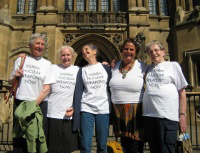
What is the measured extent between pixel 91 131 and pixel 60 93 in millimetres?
683

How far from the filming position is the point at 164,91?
8.86ft

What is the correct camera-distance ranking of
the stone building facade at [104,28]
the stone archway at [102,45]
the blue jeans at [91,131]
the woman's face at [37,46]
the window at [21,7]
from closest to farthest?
the blue jeans at [91,131] < the woman's face at [37,46] < the stone building facade at [104,28] < the stone archway at [102,45] < the window at [21,7]

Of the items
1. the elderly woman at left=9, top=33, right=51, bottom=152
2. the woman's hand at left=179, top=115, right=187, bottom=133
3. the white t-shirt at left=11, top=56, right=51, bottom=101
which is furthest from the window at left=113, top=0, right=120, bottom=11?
the woman's hand at left=179, top=115, right=187, bottom=133

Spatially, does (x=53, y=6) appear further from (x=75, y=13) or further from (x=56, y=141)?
(x=56, y=141)

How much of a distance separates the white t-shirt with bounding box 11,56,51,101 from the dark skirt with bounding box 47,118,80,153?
47 cm

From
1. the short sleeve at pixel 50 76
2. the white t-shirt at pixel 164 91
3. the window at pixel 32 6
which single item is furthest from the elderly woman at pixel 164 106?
the window at pixel 32 6

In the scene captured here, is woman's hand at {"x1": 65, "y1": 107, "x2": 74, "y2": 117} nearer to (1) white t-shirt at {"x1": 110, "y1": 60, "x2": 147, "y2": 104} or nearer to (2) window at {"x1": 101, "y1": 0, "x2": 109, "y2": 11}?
(1) white t-shirt at {"x1": 110, "y1": 60, "x2": 147, "y2": 104}

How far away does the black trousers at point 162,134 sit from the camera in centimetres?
263

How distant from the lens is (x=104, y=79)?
9.91ft

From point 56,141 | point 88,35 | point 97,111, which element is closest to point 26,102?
point 56,141

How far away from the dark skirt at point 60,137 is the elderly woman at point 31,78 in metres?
0.16

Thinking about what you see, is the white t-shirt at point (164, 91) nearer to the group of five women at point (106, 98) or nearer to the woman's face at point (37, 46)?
the group of five women at point (106, 98)

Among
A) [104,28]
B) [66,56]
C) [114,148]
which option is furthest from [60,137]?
[104,28]

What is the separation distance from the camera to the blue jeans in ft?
9.39
